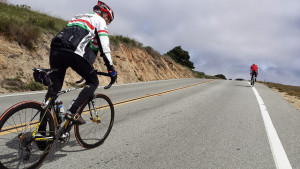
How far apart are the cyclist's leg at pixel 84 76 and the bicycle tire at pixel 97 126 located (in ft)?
0.74

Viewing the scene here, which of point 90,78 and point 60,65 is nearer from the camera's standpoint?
point 60,65

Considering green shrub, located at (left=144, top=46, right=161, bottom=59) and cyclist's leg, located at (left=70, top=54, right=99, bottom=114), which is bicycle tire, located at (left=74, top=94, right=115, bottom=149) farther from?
green shrub, located at (left=144, top=46, right=161, bottom=59)

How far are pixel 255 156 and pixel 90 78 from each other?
9.64ft

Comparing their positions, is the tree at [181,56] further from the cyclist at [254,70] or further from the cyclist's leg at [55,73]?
the cyclist's leg at [55,73]

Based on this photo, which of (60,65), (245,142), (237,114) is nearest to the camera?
(60,65)

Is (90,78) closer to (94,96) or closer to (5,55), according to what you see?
(94,96)

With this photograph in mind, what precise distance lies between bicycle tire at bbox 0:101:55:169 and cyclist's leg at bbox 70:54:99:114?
0.45m

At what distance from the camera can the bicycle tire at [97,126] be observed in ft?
12.1

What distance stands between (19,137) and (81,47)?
1.34 m

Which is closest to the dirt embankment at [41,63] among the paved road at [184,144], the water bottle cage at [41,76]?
the paved road at [184,144]

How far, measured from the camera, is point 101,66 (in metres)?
19.3

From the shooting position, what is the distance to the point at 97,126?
409 centimetres

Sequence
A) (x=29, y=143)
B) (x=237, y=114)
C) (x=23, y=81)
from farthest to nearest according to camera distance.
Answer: (x=23, y=81) → (x=237, y=114) → (x=29, y=143)

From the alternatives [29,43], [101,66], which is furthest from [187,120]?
[101,66]
